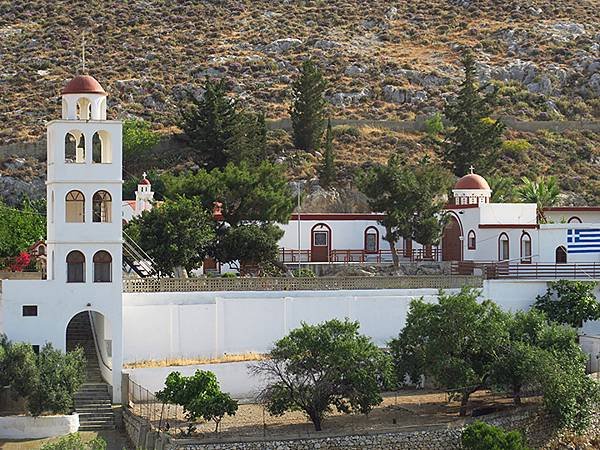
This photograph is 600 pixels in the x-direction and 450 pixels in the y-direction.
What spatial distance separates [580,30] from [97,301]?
254 ft

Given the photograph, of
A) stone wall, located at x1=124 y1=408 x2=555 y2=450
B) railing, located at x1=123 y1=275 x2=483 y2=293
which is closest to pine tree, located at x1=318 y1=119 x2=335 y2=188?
railing, located at x1=123 y1=275 x2=483 y2=293

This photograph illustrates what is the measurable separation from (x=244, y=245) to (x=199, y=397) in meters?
14.0

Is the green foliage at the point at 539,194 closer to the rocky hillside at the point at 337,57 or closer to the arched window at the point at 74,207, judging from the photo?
the rocky hillside at the point at 337,57

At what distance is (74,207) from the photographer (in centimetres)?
4606

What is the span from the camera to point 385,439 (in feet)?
137

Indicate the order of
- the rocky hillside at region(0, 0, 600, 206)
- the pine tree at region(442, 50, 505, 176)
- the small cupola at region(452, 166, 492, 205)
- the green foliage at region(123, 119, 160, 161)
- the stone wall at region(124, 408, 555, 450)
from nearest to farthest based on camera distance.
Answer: the stone wall at region(124, 408, 555, 450) < the small cupola at region(452, 166, 492, 205) < the pine tree at region(442, 50, 505, 176) < the green foliage at region(123, 119, 160, 161) < the rocky hillside at region(0, 0, 600, 206)

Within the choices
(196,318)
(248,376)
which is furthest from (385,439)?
(196,318)

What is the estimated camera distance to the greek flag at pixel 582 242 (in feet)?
187

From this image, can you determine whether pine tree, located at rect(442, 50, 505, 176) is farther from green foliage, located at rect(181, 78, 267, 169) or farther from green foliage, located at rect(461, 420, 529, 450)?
green foliage, located at rect(461, 420, 529, 450)

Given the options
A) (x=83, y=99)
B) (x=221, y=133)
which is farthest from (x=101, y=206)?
(x=221, y=133)

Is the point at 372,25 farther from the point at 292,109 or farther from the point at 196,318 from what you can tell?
the point at 196,318

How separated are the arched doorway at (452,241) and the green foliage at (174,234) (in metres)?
13.1

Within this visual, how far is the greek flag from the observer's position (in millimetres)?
57125

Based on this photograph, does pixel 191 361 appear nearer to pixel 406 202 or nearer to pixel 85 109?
pixel 85 109
